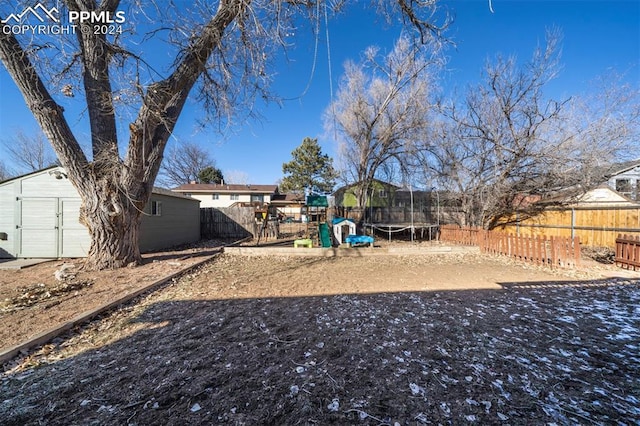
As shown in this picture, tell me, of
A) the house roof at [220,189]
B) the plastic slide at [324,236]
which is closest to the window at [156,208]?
the plastic slide at [324,236]

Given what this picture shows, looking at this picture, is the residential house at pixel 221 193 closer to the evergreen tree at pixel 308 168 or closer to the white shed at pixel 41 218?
the evergreen tree at pixel 308 168

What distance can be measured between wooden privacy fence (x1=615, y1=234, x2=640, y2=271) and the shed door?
16549mm

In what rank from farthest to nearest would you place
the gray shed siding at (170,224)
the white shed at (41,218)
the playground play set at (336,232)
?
1. the playground play set at (336,232)
2. the gray shed siding at (170,224)
3. the white shed at (41,218)

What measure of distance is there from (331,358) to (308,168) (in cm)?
2701

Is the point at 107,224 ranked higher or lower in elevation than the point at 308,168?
lower

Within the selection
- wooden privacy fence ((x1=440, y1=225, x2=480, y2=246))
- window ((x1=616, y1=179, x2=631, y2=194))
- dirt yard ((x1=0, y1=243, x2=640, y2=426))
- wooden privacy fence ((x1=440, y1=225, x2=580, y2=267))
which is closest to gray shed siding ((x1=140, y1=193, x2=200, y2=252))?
dirt yard ((x1=0, y1=243, x2=640, y2=426))

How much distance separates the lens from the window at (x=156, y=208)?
9.74 m

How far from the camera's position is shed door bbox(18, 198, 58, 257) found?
7.64 metres

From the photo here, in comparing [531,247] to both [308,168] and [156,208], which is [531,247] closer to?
[156,208]

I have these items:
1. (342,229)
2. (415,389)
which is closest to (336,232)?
(342,229)

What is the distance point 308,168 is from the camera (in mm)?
28594

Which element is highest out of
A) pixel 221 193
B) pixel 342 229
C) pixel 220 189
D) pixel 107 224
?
pixel 220 189

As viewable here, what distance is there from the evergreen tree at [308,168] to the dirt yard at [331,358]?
80.0 ft

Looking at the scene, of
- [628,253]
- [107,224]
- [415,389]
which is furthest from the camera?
[628,253]
